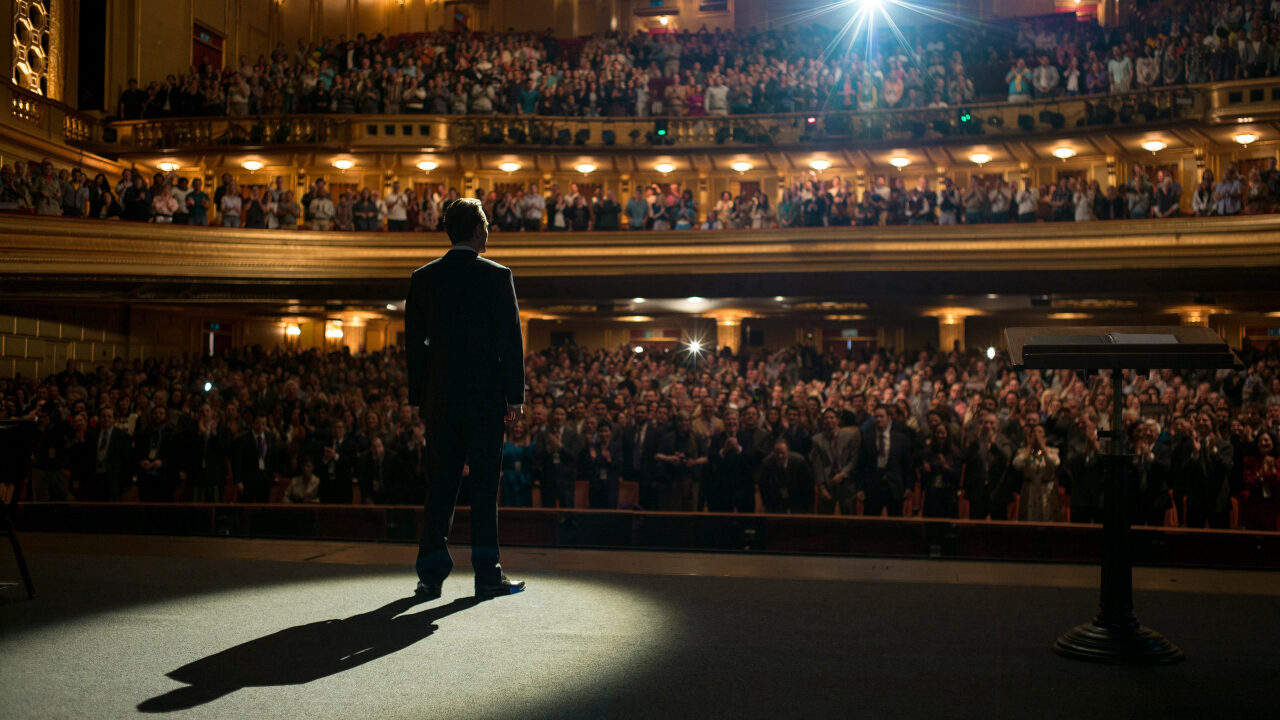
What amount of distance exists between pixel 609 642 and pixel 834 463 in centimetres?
530

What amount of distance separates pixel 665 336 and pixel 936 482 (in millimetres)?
16929

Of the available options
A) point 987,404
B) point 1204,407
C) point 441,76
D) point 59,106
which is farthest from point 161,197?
point 1204,407

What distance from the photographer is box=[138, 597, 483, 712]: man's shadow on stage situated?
2482 mm

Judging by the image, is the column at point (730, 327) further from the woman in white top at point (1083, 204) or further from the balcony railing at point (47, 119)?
the balcony railing at point (47, 119)

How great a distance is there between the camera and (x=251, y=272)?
56.4ft

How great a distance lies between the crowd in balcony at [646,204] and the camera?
631 inches

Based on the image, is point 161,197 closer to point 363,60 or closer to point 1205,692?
point 363,60

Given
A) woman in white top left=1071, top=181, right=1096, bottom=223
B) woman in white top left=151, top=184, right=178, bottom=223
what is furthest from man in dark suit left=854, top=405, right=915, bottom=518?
woman in white top left=151, top=184, right=178, bottom=223

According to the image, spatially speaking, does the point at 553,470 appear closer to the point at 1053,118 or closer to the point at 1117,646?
the point at 1117,646

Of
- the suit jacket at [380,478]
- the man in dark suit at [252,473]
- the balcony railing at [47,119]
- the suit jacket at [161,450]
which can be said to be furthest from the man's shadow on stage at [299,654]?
the balcony railing at [47,119]

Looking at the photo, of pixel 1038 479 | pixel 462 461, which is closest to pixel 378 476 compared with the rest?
pixel 462 461

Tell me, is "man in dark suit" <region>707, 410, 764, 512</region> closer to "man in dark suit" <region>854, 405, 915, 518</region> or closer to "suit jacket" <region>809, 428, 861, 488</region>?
"suit jacket" <region>809, 428, 861, 488</region>

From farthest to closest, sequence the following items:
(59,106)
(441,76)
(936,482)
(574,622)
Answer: (441,76) < (59,106) < (936,482) < (574,622)

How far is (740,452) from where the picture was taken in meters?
7.48
